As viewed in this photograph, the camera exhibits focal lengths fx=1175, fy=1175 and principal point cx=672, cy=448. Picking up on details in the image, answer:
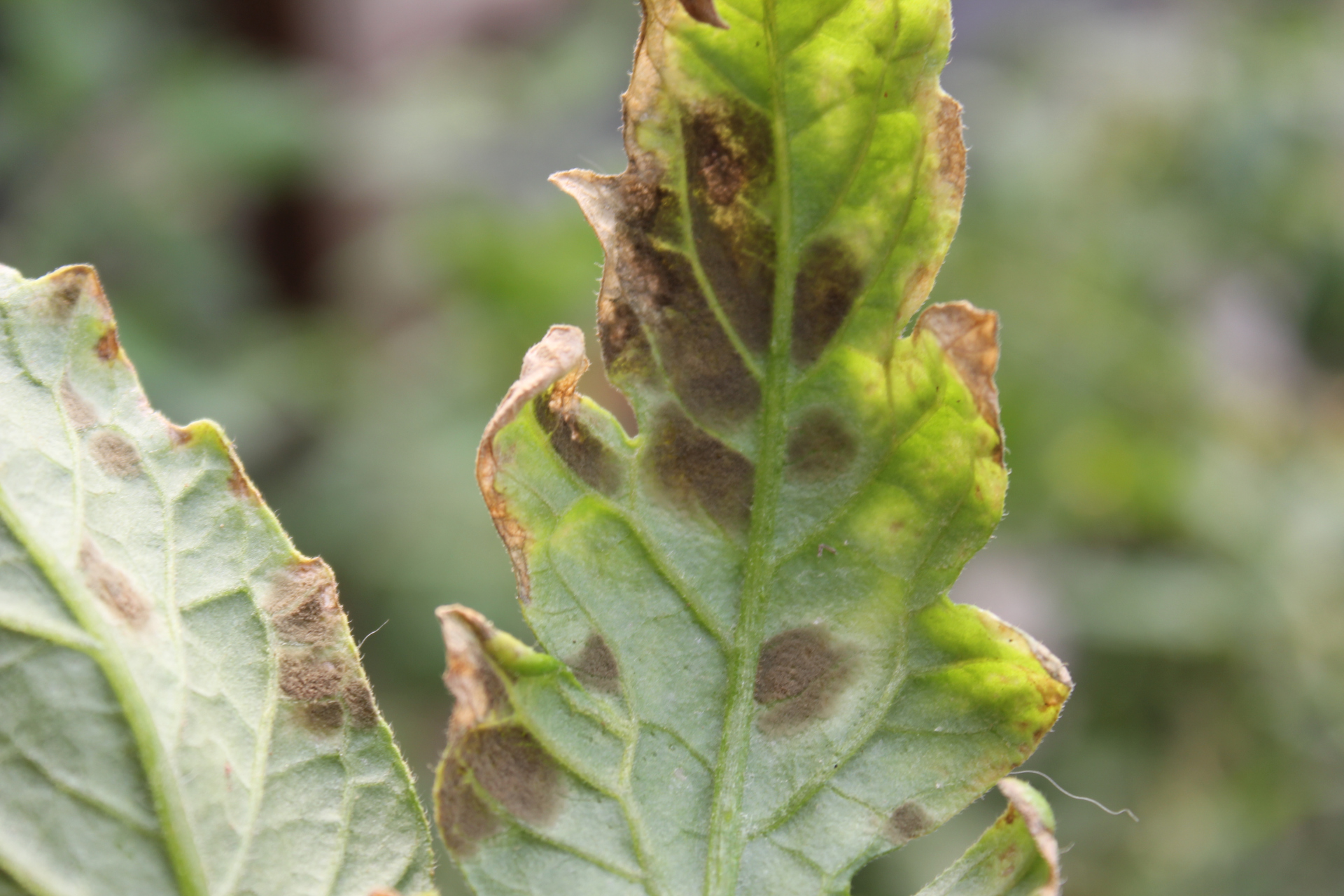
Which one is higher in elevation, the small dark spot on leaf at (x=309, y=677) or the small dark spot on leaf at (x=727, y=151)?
the small dark spot on leaf at (x=727, y=151)

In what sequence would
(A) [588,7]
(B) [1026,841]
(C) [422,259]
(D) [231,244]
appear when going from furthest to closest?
1. (A) [588,7]
2. (D) [231,244]
3. (C) [422,259]
4. (B) [1026,841]

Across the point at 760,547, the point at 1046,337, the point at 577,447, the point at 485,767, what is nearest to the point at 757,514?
the point at 760,547

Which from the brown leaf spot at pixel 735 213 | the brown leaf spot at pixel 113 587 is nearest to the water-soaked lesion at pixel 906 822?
the brown leaf spot at pixel 735 213

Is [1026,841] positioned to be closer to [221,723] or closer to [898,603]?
[898,603]

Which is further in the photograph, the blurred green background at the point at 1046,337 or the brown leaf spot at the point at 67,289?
the blurred green background at the point at 1046,337

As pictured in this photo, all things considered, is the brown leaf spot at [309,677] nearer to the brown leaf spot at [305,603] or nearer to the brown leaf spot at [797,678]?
the brown leaf spot at [305,603]

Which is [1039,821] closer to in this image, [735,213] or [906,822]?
[906,822]

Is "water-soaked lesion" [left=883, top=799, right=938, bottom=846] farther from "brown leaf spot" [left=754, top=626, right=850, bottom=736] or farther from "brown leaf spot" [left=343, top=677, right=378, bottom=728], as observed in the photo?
"brown leaf spot" [left=343, top=677, right=378, bottom=728]

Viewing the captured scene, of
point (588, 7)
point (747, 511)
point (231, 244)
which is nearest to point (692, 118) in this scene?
point (747, 511)
